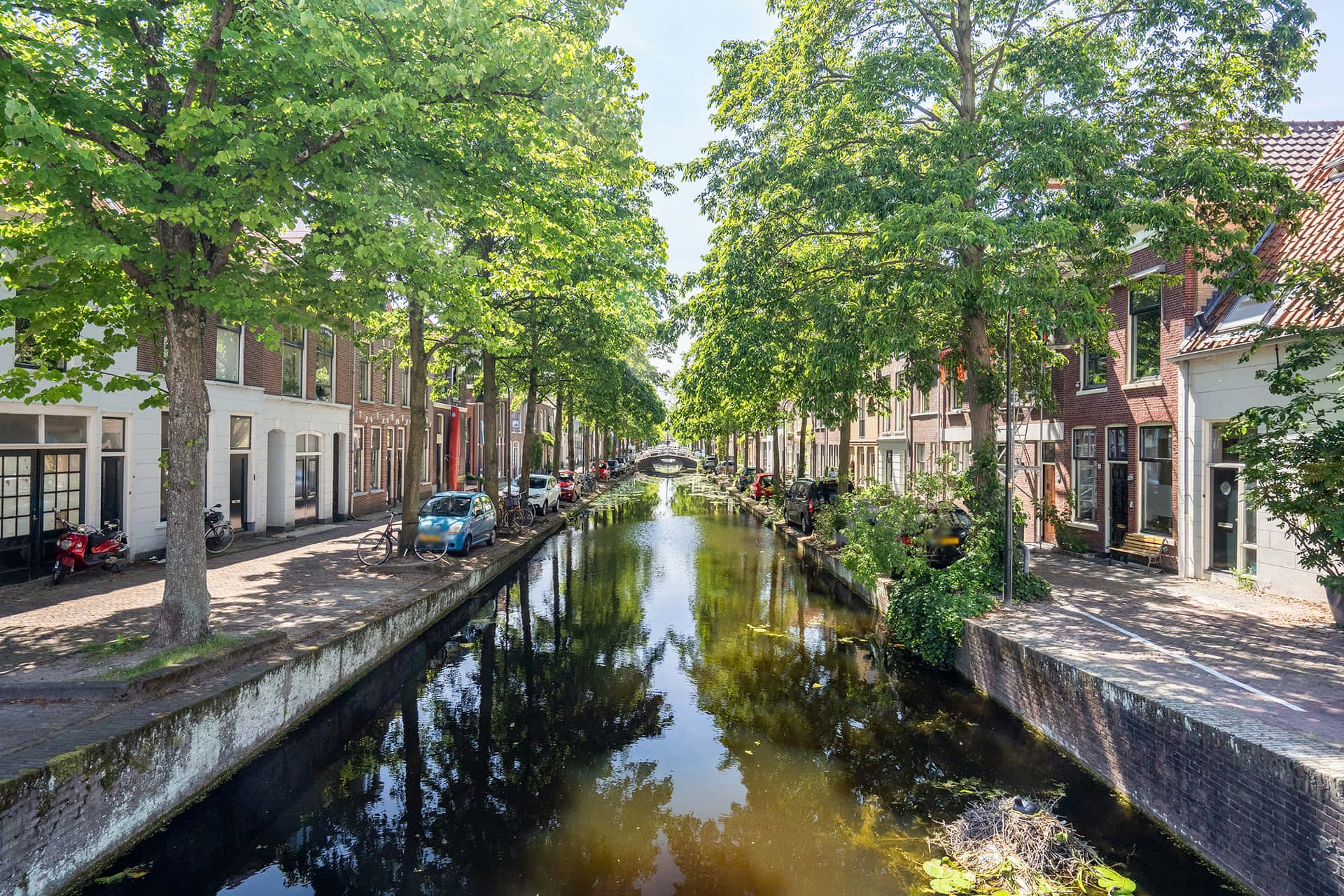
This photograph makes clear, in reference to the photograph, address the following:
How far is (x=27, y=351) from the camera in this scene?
10.2m

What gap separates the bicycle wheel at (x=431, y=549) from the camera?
15781mm

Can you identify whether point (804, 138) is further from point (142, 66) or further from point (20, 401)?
point (20, 401)

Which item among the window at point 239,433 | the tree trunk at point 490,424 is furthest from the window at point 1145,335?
the window at point 239,433

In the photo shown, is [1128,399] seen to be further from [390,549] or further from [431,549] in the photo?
[390,549]

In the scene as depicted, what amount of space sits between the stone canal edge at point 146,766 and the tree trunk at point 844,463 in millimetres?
15520

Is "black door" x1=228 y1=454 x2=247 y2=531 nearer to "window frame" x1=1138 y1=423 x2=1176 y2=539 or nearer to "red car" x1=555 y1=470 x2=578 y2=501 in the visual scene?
"red car" x1=555 y1=470 x2=578 y2=501

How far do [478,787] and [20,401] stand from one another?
1103 centimetres

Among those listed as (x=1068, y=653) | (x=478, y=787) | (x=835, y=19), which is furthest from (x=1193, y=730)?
(x=835, y=19)

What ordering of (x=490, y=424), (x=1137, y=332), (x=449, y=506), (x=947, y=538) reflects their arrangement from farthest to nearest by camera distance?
(x=490, y=424) → (x=449, y=506) → (x=1137, y=332) → (x=947, y=538)

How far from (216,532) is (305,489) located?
6.07 meters

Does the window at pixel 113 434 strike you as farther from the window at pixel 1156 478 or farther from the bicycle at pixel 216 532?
the window at pixel 1156 478

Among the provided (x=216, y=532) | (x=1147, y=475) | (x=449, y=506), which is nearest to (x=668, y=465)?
(x=449, y=506)

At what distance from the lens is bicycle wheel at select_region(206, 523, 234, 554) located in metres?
16.3

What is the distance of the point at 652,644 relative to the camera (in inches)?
453
